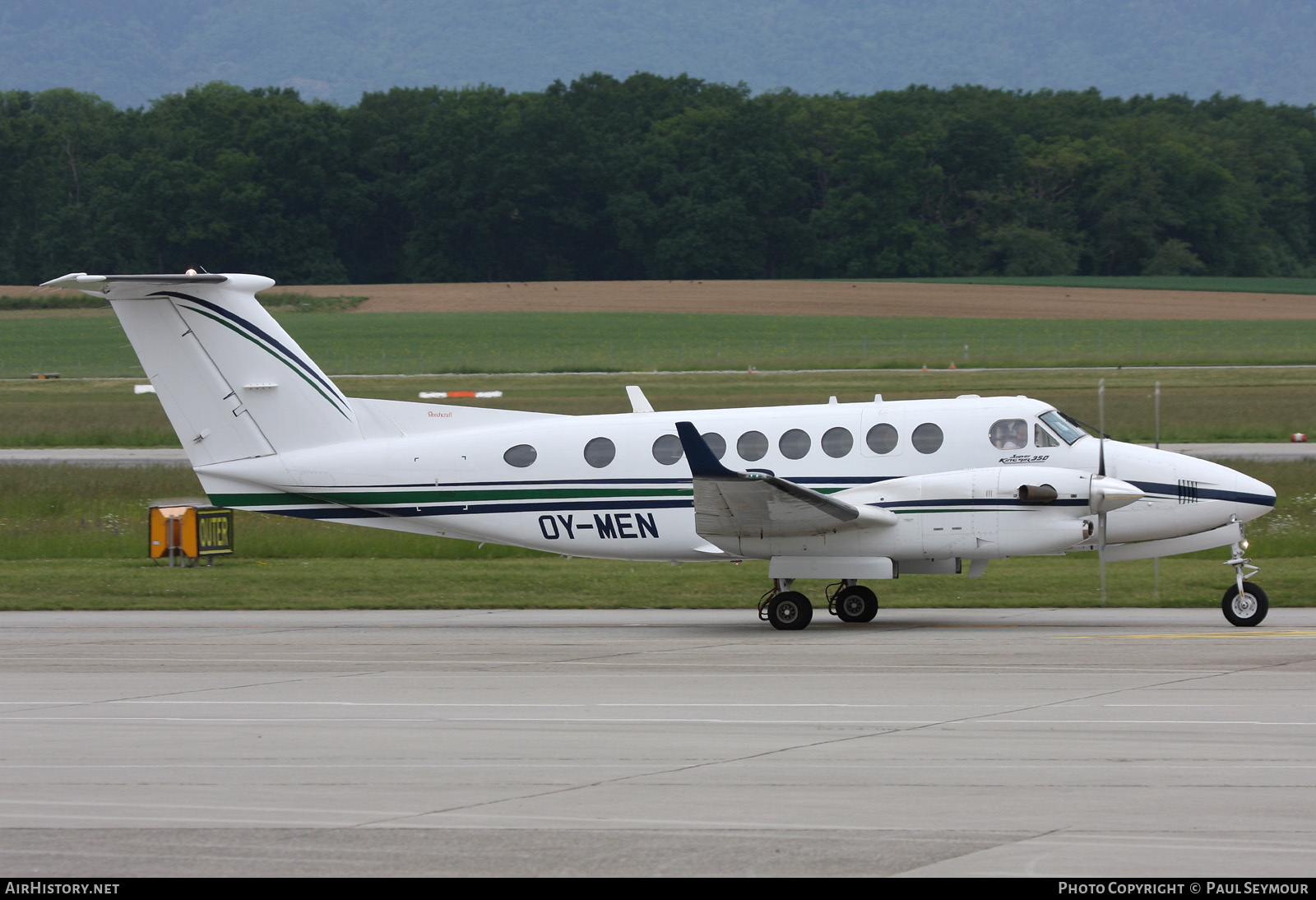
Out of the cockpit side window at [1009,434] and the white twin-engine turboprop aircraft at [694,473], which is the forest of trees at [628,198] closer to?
the white twin-engine turboprop aircraft at [694,473]

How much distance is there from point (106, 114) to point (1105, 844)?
144628 mm

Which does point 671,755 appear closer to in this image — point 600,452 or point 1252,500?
point 600,452

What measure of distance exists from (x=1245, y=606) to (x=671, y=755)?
9.49 m

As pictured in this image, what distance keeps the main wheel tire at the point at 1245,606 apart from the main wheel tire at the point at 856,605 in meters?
4.10

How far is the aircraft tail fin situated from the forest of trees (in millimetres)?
98670

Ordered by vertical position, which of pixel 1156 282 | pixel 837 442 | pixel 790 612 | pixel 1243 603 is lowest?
pixel 790 612

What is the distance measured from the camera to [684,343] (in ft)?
285

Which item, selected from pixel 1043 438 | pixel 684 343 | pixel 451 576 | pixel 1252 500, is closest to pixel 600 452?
pixel 1043 438

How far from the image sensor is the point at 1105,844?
780cm

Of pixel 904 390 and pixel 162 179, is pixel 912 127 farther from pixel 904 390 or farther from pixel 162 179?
pixel 904 390

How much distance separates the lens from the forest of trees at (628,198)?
117688 millimetres

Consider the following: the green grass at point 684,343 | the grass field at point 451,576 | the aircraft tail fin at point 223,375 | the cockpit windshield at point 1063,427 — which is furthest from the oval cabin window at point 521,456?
the green grass at point 684,343

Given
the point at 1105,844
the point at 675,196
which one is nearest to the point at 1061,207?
the point at 675,196

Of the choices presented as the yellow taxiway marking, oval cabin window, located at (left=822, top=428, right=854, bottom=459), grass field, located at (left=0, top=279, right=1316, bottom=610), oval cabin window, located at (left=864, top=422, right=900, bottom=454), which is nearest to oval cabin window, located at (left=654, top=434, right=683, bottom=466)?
oval cabin window, located at (left=822, top=428, right=854, bottom=459)
